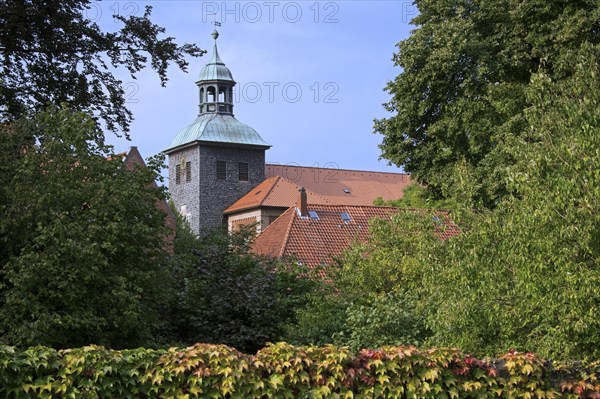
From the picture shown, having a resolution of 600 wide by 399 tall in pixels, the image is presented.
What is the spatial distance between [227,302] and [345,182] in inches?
2866

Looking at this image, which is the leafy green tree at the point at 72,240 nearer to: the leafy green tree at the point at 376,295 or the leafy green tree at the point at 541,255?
the leafy green tree at the point at 376,295

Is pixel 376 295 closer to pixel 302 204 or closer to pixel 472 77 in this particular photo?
pixel 472 77

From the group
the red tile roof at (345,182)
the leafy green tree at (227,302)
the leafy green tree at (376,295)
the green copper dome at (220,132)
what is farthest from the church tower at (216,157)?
the leafy green tree at (227,302)

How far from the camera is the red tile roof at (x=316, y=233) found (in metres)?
38.7

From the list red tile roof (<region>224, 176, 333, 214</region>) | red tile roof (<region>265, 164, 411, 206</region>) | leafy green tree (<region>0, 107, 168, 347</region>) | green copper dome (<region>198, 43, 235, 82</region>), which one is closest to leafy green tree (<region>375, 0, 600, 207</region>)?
leafy green tree (<region>0, 107, 168, 347</region>)

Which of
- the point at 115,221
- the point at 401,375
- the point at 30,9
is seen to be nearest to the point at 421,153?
the point at 30,9

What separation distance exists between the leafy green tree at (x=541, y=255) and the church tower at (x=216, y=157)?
70288 millimetres

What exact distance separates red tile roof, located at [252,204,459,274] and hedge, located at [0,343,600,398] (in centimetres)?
2632

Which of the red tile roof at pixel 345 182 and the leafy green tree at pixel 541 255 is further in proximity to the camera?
the red tile roof at pixel 345 182

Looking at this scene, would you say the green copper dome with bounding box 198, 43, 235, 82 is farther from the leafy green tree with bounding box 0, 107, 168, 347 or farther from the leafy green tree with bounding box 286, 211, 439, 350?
the leafy green tree with bounding box 0, 107, 168, 347

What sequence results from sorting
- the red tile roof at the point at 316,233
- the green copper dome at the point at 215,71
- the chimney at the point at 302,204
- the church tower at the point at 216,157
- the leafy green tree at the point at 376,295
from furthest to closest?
the church tower at the point at 216,157, the green copper dome at the point at 215,71, the chimney at the point at 302,204, the red tile roof at the point at 316,233, the leafy green tree at the point at 376,295

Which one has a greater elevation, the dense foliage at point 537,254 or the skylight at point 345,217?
the skylight at point 345,217

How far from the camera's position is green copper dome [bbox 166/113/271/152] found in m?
84.4

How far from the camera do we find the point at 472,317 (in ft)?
44.1
